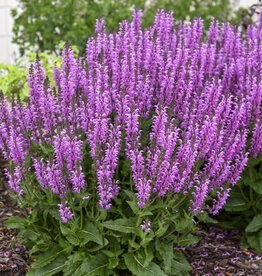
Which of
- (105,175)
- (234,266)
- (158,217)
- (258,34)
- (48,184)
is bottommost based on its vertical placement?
(234,266)

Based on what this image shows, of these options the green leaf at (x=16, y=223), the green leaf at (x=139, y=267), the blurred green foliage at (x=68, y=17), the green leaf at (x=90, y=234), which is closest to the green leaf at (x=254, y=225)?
the green leaf at (x=139, y=267)

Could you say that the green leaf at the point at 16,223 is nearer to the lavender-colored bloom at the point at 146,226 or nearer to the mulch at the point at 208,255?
the mulch at the point at 208,255

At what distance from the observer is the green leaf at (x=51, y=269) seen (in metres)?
4.04

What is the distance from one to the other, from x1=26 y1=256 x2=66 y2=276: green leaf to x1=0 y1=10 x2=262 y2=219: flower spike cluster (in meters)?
0.75

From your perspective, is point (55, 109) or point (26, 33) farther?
point (26, 33)

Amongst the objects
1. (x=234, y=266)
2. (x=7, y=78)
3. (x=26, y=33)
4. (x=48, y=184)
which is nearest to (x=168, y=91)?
(x=48, y=184)

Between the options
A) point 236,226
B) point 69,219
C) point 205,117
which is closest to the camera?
point 69,219

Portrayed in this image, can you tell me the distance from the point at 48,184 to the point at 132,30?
189cm

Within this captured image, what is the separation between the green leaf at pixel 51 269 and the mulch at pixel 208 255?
1.28 ft

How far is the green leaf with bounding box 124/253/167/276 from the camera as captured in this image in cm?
380

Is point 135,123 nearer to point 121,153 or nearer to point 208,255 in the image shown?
point 121,153

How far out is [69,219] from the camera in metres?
3.73

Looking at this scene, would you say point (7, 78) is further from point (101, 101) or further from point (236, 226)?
point (236, 226)

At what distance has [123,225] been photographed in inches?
145
